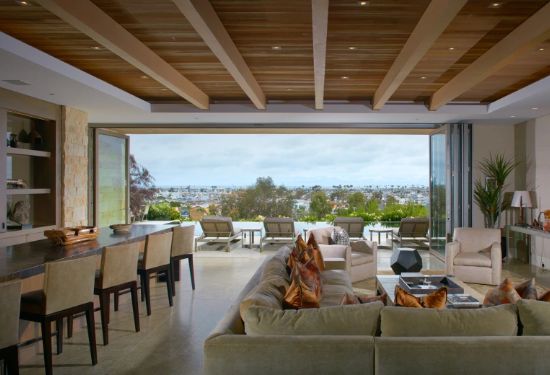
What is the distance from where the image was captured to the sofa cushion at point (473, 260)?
6.23m

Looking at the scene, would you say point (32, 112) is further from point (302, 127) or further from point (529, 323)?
point (529, 323)

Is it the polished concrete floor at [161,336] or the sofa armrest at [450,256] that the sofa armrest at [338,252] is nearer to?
the polished concrete floor at [161,336]

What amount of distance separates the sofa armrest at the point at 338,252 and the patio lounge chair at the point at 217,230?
10.6 feet

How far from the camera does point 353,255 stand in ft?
21.1

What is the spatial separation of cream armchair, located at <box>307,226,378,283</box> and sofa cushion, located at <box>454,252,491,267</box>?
1162 mm

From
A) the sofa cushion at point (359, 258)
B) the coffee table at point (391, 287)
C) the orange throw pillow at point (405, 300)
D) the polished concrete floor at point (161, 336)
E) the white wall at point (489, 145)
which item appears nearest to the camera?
the orange throw pillow at point (405, 300)

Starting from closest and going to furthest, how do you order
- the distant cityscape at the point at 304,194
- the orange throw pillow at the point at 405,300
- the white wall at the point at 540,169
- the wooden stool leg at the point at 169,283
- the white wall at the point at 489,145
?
the orange throw pillow at the point at 405,300, the wooden stool leg at the point at 169,283, the white wall at the point at 540,169, the white wall at the point at 489,145, the distant cityscape at the point at 304,194

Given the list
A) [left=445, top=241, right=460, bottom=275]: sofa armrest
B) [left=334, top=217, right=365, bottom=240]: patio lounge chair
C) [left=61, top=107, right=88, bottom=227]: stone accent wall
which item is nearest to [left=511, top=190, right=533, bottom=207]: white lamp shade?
[left=445, top=241, right=460, bottom=275]: sofa armrest

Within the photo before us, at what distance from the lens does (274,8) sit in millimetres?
3635

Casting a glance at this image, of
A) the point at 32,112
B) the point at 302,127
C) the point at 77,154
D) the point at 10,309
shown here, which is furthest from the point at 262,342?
the point at 302,127

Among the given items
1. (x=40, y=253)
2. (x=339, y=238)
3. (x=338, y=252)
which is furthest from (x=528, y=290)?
(x=339, y=238)

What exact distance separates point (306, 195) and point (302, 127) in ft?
8.74

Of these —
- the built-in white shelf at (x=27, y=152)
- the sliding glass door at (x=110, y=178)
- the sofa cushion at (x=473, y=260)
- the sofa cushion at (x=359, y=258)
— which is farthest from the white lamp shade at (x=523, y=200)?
the sliding glass door at (x=110, y=178)

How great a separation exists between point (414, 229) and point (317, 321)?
7.33m
